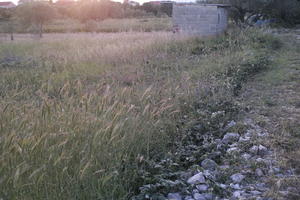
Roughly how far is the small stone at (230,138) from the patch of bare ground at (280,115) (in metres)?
0.32

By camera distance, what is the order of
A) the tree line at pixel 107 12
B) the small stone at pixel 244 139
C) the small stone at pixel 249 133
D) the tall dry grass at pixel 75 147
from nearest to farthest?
the tall dry grass at pixel 75 147 < the small stone at pixel 244 139 < the small stone at pixel 249 133 < the tree line at pixel 107 12

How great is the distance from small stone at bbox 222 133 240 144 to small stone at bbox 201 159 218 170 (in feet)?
1.87

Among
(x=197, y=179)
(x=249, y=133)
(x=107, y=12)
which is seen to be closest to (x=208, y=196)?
(x=197, y=179)

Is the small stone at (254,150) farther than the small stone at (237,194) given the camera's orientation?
Yes

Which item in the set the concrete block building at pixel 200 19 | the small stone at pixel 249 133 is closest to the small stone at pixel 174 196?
the small stone at pixel 249 133

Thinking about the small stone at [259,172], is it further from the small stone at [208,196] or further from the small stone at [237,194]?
the small stone at [208,196]

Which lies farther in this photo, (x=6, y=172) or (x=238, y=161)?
(x=238, y=161)

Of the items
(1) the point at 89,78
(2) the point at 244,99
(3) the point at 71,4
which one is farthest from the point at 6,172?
(3) the point at 71,4

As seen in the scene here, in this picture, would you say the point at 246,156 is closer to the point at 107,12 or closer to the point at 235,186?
the point at 235,186

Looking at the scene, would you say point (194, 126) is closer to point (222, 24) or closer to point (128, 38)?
point (128, 38)

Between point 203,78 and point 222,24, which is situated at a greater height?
point 222,24

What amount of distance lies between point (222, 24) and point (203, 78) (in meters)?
9.71

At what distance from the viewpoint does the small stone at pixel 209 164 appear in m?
3.14

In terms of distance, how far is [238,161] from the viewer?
3.19 m
